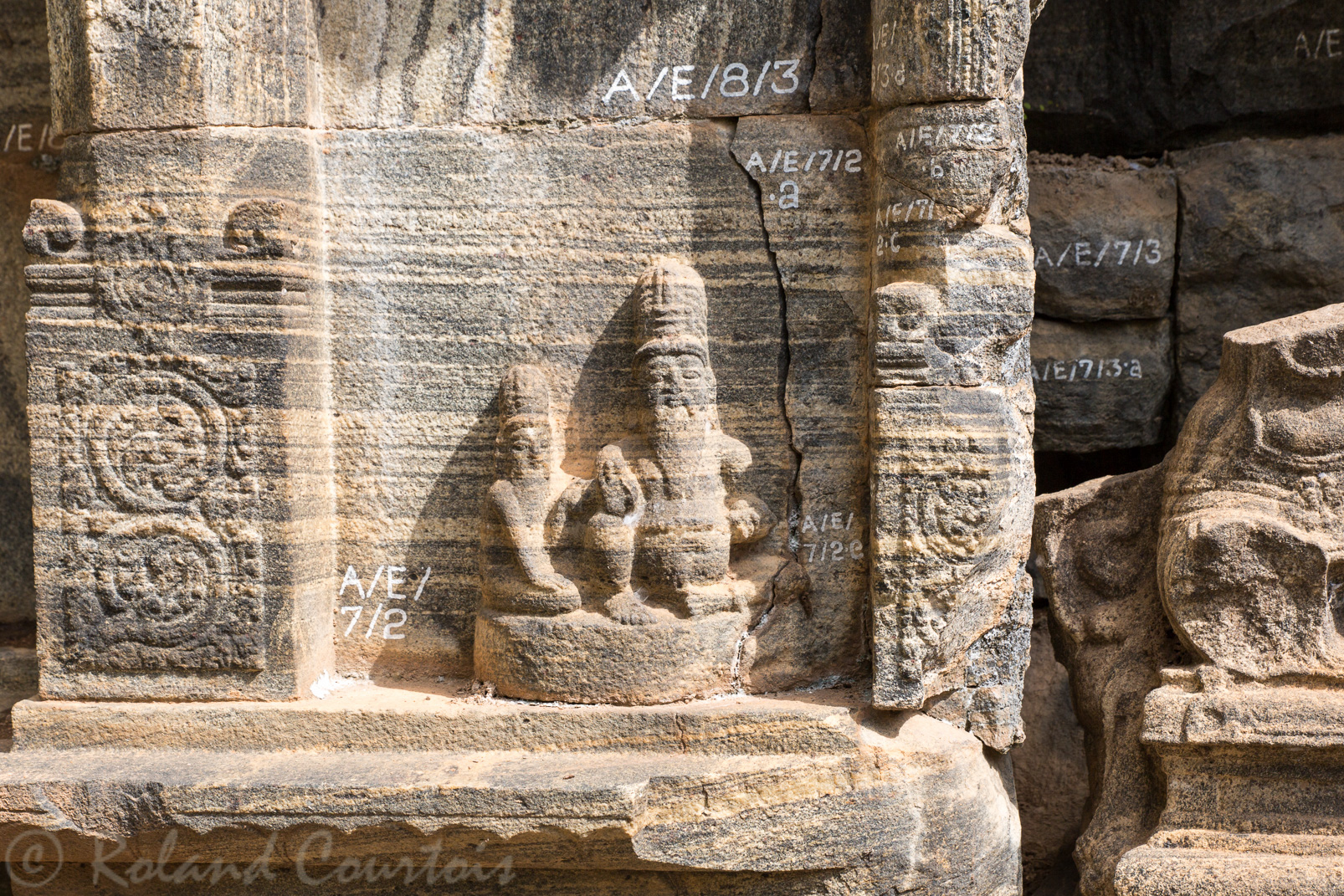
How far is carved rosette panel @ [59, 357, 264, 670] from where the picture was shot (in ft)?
11.7

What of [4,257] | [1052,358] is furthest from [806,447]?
[4,257]

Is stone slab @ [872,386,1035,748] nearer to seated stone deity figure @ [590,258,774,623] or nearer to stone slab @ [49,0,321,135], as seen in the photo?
seated stone deity figure @ [590,258,774,623]

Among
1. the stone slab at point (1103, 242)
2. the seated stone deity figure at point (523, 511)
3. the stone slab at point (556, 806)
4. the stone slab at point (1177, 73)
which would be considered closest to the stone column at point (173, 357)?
the stone slab at point (556, 806)

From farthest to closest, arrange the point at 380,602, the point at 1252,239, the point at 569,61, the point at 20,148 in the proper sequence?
1. the point at 1252,239
2. the point at 20,148
3. the point at 380,602
4. the point at 569,61

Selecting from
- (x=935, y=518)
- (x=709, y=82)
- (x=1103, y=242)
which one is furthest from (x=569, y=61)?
(x=1103, y=242)

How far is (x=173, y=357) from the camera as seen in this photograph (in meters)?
3.54

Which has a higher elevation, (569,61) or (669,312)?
(569,61)

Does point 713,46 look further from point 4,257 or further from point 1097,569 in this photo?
point 4,257

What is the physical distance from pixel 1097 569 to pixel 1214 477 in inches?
18.9

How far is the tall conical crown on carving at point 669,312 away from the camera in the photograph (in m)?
3.54

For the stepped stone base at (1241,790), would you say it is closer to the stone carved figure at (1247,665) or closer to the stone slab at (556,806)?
the stone carved figure at (1247,665)

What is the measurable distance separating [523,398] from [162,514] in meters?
1.13

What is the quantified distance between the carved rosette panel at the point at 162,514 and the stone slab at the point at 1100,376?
318cm

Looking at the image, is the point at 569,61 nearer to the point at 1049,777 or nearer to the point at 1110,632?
the point at 1110,632
